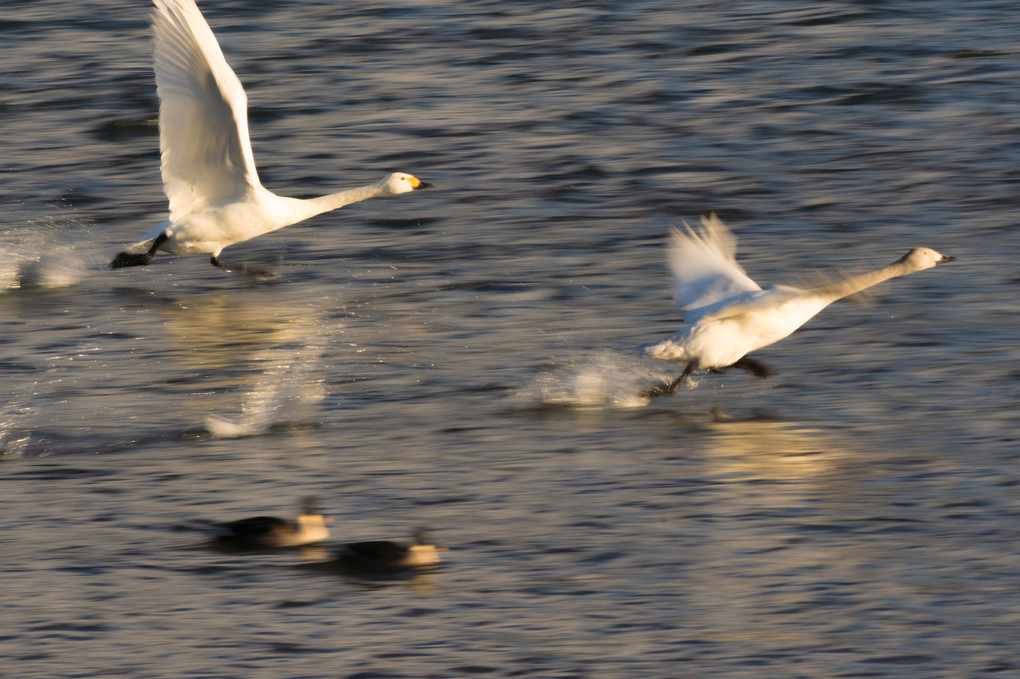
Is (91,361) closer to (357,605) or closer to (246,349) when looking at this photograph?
(246,349)

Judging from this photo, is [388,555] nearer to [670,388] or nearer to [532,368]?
[670,388]

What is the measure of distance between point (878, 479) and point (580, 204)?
5.61 m

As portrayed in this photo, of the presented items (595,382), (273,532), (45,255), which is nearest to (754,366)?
(595,382)

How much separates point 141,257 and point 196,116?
1238mm

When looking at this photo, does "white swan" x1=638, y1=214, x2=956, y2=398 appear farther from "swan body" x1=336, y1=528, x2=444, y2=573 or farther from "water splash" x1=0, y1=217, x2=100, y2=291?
"water splash" x1=0, y1=217, x2=100, y2=291

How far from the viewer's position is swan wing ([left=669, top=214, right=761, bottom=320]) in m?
9.44

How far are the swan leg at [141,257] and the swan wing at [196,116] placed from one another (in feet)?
0.56

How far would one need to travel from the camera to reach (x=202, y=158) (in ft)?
36.6

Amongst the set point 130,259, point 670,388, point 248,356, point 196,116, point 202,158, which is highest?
point 196,116

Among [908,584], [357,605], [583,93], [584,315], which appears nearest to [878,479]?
[908,584]

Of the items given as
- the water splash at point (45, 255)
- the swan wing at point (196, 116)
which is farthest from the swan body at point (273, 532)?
the water splash at point (45, 255)

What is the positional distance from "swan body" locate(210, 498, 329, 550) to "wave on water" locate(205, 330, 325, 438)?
1686 mm

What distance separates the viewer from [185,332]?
10812 millimetres

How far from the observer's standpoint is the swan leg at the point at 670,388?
9.16m
